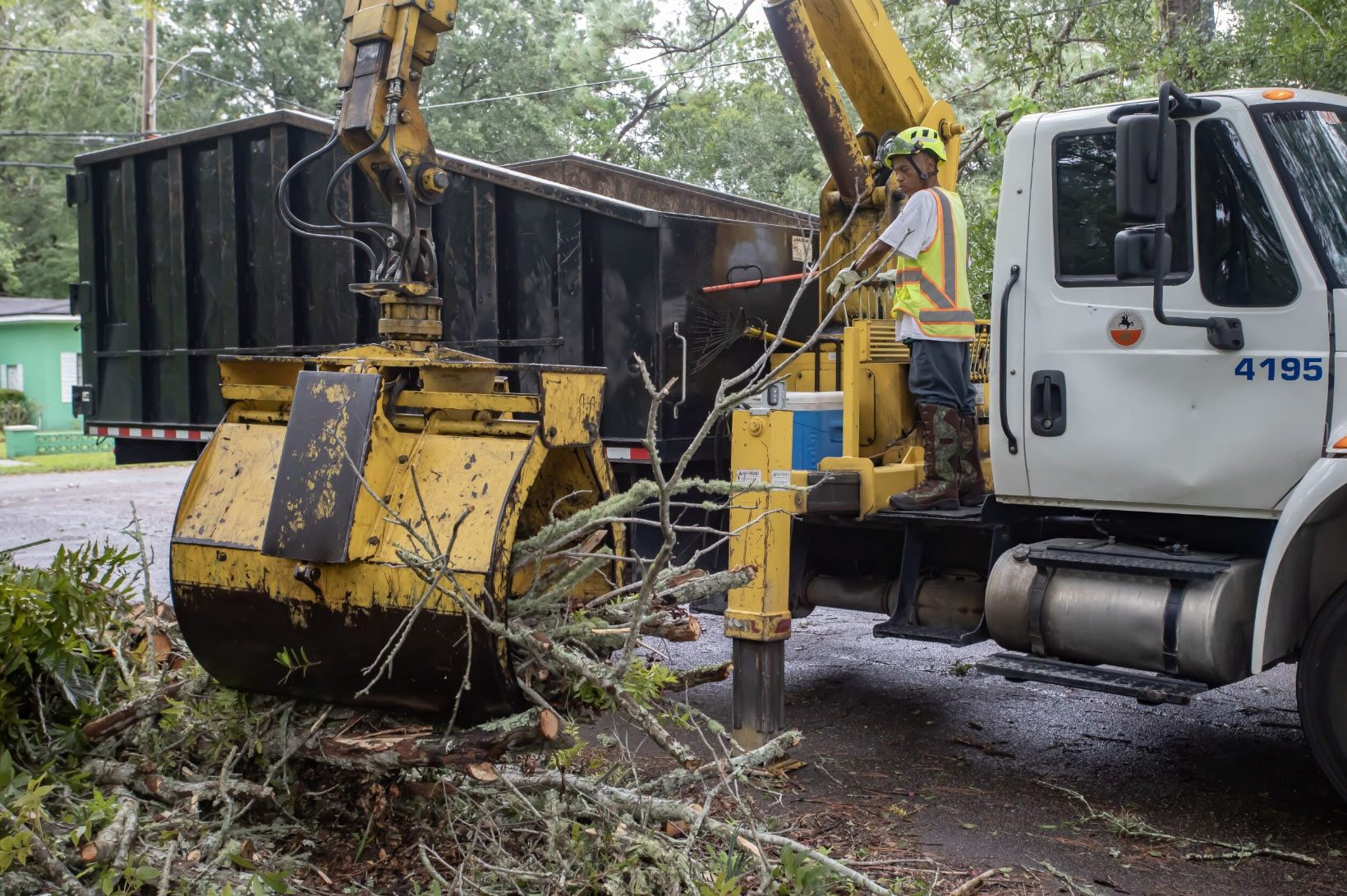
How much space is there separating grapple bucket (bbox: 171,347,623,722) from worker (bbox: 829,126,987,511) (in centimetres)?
175

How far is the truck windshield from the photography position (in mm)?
4113

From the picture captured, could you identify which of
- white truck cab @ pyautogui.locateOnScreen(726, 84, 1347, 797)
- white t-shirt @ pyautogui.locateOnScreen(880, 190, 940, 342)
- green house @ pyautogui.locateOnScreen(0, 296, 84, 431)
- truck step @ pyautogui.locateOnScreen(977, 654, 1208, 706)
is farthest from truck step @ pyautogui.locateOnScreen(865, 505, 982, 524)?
green house @ pyautogui.locateOnScreen(0, 296, 84, 431)

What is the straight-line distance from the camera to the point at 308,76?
3086 cm

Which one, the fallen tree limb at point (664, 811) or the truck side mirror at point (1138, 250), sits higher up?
the truck side mirror at point (1138, 250)

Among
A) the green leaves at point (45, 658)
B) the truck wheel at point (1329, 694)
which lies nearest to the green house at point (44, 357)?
the green leaves at point (45, 658)

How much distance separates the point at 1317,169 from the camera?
4199mm

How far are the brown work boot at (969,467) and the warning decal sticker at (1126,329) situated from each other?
94 centimetres

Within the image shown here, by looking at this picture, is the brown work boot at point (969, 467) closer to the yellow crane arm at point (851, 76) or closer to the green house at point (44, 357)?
the yellow crane arm at point (851, 76)

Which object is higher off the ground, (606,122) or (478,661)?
(606,122)

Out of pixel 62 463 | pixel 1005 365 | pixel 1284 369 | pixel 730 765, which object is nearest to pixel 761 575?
pixel 1005 365

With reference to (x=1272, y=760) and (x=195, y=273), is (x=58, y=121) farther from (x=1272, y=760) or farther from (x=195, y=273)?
(x=1272, y=760)

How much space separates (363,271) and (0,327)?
2742 centimetres

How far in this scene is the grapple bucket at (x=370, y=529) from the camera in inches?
135

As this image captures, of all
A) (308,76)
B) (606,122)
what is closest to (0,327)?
(308,76)
